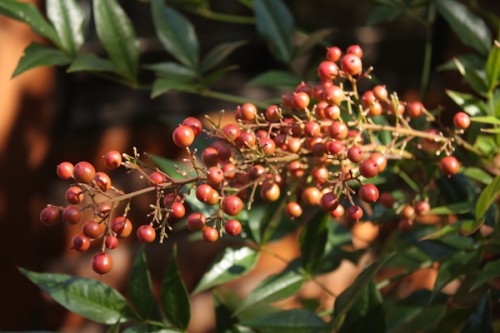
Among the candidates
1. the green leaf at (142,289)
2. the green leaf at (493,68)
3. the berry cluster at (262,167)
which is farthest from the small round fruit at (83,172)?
the green leaf at (493,68)

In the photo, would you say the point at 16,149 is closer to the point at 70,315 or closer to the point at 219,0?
the point at 70,315

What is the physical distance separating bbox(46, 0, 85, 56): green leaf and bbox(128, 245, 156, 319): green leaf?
0.81 ft

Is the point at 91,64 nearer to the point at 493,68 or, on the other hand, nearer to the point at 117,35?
the point at 117,35

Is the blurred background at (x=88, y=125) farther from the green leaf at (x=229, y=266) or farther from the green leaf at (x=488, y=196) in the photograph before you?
the green leaf at (x=488, y=196)

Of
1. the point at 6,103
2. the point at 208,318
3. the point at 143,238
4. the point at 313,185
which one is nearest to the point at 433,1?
the point at 313,185

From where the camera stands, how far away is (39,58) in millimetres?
685

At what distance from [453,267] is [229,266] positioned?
20 cm

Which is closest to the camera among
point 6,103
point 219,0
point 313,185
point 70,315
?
point 313,185

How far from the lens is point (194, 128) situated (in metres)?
0.53

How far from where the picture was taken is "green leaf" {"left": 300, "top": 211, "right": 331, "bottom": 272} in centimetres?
65

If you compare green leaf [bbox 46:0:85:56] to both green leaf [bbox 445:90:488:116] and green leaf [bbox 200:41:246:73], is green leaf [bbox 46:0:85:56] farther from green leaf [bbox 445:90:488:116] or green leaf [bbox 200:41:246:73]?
green leaf [bbox 445:90:488:116]

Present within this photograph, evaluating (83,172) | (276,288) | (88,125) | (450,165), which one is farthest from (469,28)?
(88,125)

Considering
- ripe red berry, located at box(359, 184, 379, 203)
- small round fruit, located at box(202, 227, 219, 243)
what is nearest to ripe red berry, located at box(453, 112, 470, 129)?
ripe red berry, located at box(359, 184, 379, 203)

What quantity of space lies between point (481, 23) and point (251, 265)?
13.0 inches
